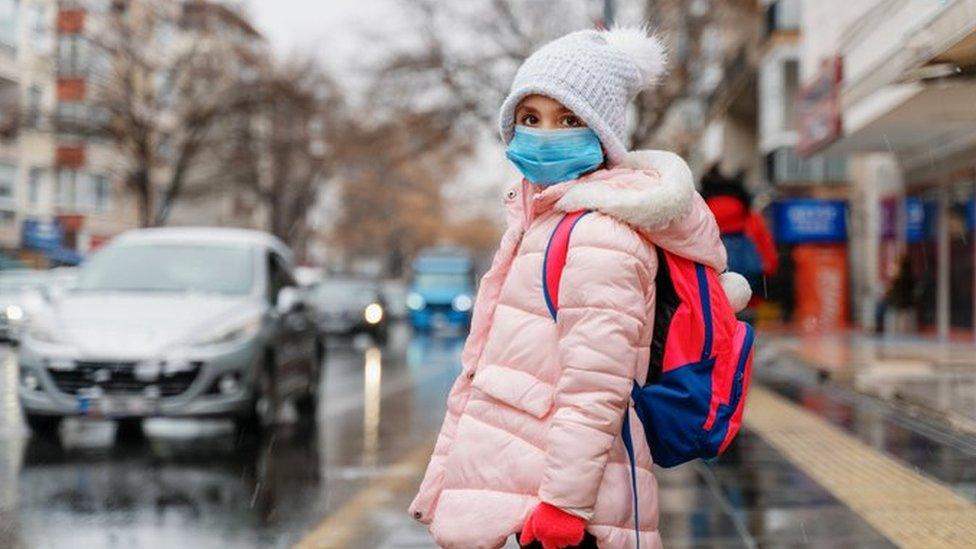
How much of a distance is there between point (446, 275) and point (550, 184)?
37205mm

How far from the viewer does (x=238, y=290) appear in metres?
10.2

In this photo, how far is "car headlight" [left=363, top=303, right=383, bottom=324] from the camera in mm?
28656

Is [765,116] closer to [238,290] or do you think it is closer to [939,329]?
[939,329]

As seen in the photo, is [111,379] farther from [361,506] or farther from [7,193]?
[7,193]

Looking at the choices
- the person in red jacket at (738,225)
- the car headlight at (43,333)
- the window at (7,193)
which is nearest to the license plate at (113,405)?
the car headlight at (43,333)

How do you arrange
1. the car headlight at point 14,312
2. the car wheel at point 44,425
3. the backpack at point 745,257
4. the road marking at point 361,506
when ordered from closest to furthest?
the road marking at point 361,506
the backpack at point 745,257
the car wheel at point 44,425
the car headlight at point 14,312

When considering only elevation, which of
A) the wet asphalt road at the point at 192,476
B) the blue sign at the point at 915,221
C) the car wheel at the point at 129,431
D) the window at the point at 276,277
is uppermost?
the blue sign at the point at 915,221

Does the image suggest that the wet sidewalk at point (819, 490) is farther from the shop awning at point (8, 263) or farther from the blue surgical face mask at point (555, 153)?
the shop awning at point (8, 263)

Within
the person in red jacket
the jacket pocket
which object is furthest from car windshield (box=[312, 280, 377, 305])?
the jacket pocket

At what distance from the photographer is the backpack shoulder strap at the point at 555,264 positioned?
268 centimetres

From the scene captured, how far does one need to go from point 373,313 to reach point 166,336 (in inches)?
785

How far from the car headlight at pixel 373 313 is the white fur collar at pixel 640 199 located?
26.0m

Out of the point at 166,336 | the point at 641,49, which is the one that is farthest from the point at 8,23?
the point at 641,49

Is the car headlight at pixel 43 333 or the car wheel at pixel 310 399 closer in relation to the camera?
the car headlight at pixel 43 333
